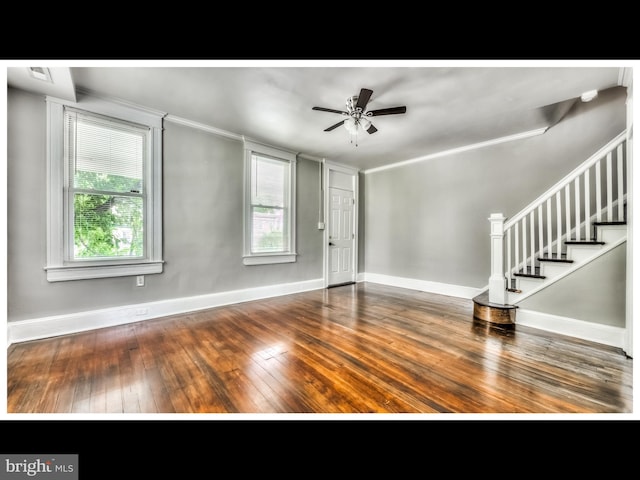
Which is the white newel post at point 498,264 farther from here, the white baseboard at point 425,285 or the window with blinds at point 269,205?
the window with blinds at point 269,205

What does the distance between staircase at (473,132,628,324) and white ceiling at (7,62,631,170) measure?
0.78 metres

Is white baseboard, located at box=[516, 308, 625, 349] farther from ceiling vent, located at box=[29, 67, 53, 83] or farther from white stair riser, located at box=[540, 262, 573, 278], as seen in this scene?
ceiling vent, located at box=[29, 67, 53, 83]

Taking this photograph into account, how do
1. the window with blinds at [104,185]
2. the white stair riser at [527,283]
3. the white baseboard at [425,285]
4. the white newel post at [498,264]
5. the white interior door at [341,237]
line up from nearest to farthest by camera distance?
the window with blinds at [104,185], the white stair riser at [527,283], the white newel post at [498,264], the white baseboard at [425,285], the white interior door at [341,237]

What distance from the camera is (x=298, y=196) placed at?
413cm

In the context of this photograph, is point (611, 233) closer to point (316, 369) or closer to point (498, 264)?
point (498, 264)

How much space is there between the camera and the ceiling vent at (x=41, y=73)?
6.09ft

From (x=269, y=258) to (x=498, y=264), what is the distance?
9.97ft

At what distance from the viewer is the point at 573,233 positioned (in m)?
2.78

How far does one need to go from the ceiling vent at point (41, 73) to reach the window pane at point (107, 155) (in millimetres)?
390

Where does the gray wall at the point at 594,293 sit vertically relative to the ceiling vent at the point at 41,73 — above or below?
below

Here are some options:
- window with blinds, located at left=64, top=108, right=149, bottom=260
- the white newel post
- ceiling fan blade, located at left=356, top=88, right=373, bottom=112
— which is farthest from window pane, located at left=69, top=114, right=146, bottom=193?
the white newel post

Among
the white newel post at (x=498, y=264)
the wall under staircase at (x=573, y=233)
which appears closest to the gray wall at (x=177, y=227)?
the white newel post at (x=498, y=264)

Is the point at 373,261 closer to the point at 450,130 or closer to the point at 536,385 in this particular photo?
the point at 450,130
